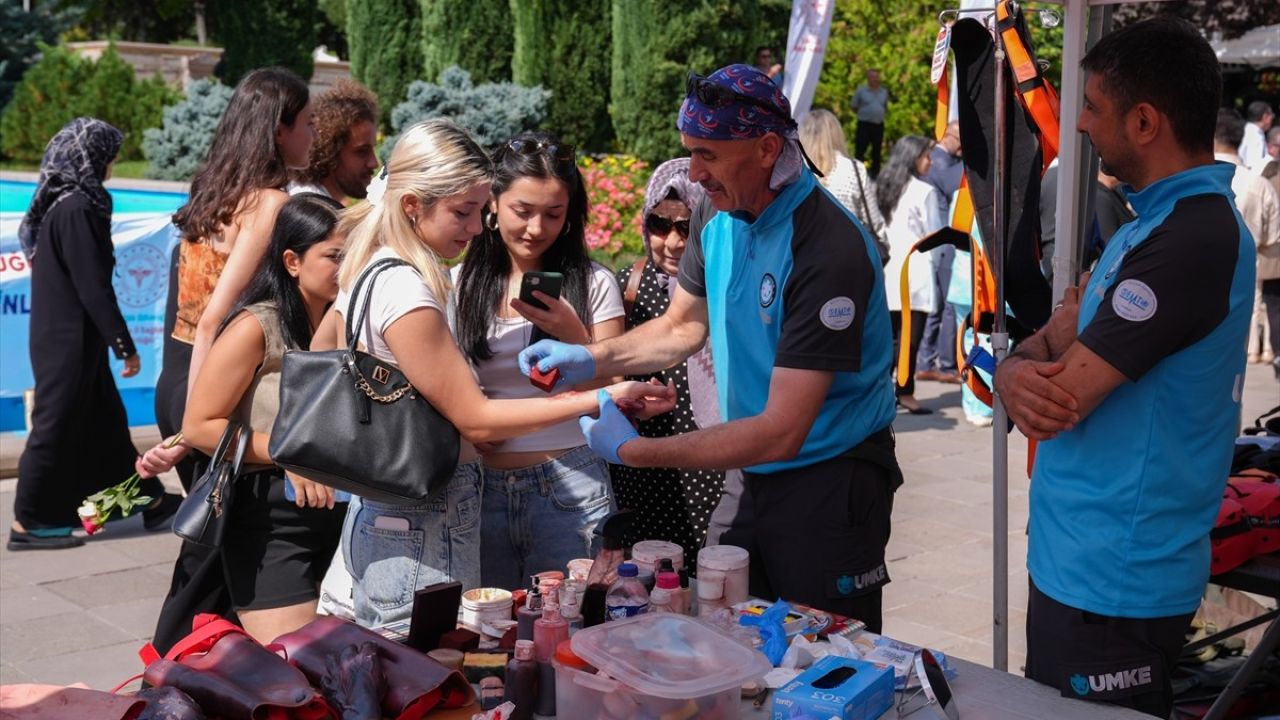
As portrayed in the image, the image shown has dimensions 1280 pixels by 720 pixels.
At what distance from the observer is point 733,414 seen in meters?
3.09

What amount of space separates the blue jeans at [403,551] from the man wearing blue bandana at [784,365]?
400 millimetres

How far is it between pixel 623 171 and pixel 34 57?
15.2m

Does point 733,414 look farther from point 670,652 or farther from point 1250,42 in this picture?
point 1250,42

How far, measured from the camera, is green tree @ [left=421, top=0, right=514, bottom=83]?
16.8 m

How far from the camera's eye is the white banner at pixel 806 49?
1017cm

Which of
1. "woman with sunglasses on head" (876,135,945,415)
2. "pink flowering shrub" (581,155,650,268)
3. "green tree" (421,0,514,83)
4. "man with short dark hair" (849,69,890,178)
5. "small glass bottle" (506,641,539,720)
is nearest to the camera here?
"small glass bottle" (506,641,539,720)

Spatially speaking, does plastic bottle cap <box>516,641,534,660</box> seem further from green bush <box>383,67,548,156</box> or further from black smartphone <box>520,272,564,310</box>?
green bush <box>383,67,548,156</box>

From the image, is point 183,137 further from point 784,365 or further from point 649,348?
point 784,365

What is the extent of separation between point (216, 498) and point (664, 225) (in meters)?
1.59

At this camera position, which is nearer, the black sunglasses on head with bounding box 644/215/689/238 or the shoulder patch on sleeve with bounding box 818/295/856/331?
the shoulder patch on sleeve with bounding box 818/295/856/331

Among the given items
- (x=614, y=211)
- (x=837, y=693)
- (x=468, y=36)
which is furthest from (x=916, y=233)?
(x=468, y=36)

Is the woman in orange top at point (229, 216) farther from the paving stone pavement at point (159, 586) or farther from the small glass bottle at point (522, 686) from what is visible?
the small glass bottle at point (522, 686)

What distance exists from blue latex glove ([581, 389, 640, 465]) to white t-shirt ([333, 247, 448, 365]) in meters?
0.42

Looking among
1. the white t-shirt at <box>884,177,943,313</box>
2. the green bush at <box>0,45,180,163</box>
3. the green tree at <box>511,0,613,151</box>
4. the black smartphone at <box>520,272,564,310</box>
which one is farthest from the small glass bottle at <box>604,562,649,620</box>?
the green bush at <box>0,45,180,163</box>
